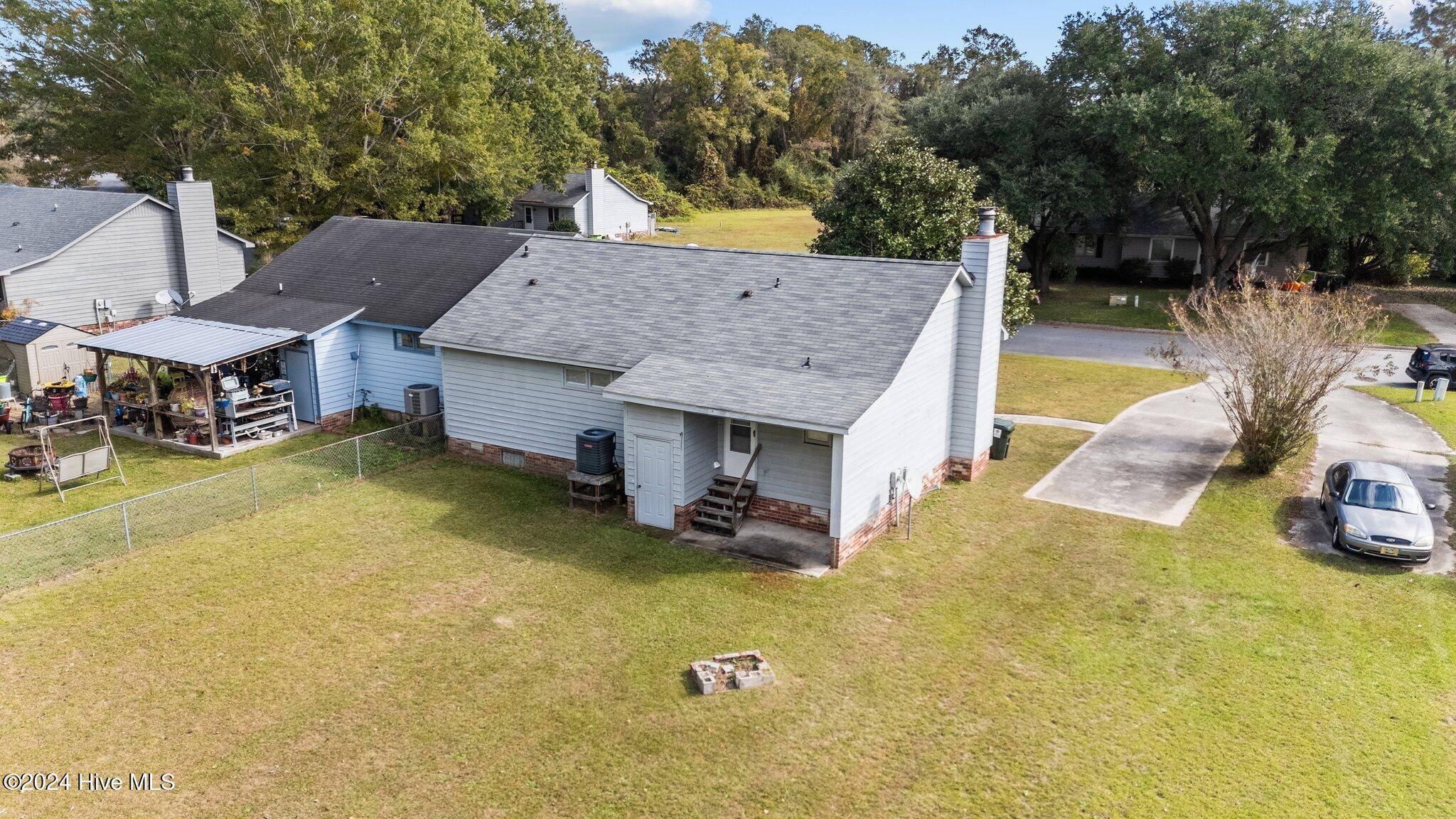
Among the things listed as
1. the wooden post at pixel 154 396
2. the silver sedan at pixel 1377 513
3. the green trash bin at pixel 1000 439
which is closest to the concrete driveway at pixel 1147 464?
the green trash bin at pixel 1000 439

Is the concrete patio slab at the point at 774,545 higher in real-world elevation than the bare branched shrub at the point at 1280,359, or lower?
lower

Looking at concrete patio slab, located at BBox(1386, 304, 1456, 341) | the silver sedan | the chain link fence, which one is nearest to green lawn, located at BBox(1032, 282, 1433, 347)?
concrete patio slab, located at BBox(1386, 304, 1456, 341)

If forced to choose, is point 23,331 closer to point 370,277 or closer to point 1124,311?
point 370,277

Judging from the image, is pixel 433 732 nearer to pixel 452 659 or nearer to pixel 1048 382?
pixel 452 659

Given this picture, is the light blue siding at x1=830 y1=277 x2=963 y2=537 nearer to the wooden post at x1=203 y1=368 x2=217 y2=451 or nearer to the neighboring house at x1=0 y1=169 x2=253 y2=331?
the wooden post at x1=203 y1=368 x2=217 y2=451

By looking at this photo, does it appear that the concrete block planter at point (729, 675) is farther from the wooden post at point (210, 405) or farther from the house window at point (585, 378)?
the wooden post at point (210, 405)
